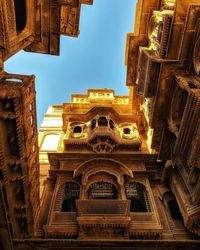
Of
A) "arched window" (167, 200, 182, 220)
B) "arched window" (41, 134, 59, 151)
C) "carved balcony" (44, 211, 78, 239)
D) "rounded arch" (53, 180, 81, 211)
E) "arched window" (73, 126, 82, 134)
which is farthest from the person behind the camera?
"arched window" (41, 134, 59, 151)

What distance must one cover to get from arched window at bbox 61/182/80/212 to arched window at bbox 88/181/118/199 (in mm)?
796

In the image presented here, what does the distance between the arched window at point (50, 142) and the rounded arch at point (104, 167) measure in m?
6.08

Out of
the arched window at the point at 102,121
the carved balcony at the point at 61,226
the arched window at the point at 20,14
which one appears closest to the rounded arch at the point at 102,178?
the carved balcony at the point at 61,226

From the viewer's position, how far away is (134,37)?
1630 cm

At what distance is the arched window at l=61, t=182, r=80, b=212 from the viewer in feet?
39.3

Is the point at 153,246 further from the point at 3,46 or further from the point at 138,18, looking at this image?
the point at 138,18

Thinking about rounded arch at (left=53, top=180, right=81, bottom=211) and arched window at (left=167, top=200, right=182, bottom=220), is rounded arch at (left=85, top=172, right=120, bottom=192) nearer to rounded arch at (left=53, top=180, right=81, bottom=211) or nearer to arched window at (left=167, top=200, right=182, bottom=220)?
rounded arch at (left=53, top=180, right=81, bottom=211)

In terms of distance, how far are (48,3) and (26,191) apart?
810cm

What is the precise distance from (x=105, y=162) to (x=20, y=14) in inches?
321

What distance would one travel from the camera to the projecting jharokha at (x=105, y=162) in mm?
7441

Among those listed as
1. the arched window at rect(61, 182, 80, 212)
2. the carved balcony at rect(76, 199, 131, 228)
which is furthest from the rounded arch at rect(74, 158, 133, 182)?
the carved balcony at rect(76, 199, 131, 228)

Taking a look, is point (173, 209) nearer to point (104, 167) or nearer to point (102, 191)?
point (102, 191)

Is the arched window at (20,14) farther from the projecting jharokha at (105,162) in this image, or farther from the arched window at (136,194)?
the arched window at (136,194)

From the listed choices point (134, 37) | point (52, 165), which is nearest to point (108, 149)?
point (52, 165)
